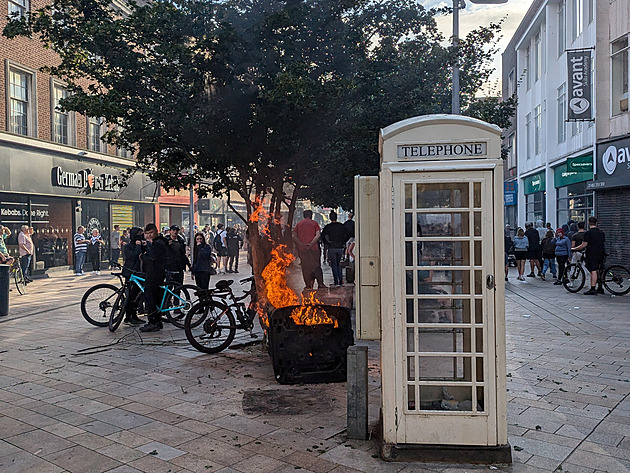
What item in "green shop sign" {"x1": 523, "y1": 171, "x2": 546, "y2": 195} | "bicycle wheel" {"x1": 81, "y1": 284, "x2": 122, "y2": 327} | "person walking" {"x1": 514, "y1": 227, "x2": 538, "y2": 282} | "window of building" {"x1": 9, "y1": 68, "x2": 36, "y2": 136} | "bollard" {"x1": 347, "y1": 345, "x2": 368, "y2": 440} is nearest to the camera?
"bollard" {"x1": 347, "y1": 345, "x2": 368, "y2": 440}

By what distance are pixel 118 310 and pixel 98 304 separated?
63 cm

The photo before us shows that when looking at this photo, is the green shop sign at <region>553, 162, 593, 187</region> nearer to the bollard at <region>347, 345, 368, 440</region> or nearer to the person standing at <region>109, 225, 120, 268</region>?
the bollard at <region>347, 345, 368, 440</region>

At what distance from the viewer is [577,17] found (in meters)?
23.1

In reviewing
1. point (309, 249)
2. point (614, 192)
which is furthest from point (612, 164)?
point (309, 249)

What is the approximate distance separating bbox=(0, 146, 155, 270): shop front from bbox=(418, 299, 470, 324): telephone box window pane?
1940 cm

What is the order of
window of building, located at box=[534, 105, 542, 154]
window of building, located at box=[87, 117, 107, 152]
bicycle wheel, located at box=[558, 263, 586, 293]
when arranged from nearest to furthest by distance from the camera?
bicycle wheel, located at box=[558, 263, 586, 293] < window of building, located at box=[87, 117, 107, 152] < window of building, located at box=[534, 105, 542, 154]

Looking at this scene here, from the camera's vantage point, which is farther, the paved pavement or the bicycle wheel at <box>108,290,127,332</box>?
the bicycle wheel at <box>108,290,127,332</box>

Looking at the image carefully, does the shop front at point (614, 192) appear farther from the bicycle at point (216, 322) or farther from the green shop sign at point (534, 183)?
the bicycle at point (216, 322)

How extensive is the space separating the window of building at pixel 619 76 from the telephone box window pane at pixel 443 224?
17057mm

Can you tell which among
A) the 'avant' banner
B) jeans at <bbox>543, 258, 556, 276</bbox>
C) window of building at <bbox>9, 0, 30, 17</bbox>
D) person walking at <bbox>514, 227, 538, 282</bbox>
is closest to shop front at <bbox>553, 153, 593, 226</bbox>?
the 'avant' banner

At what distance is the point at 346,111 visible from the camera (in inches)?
339

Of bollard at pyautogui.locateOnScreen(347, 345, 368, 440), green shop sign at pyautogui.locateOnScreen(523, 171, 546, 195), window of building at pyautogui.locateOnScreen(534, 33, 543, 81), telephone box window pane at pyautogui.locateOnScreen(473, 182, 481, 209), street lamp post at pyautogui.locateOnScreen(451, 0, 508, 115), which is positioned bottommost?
bollard at pyautogui.locateOnScreen(347, 345, 368, 440)

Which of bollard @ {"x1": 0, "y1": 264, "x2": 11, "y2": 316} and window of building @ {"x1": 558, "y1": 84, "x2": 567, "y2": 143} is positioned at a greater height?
window of building @ {"x1": 558, "y1": 84, "x2": 567, "y2": 143}

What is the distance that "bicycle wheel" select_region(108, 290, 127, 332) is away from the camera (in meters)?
9.66
